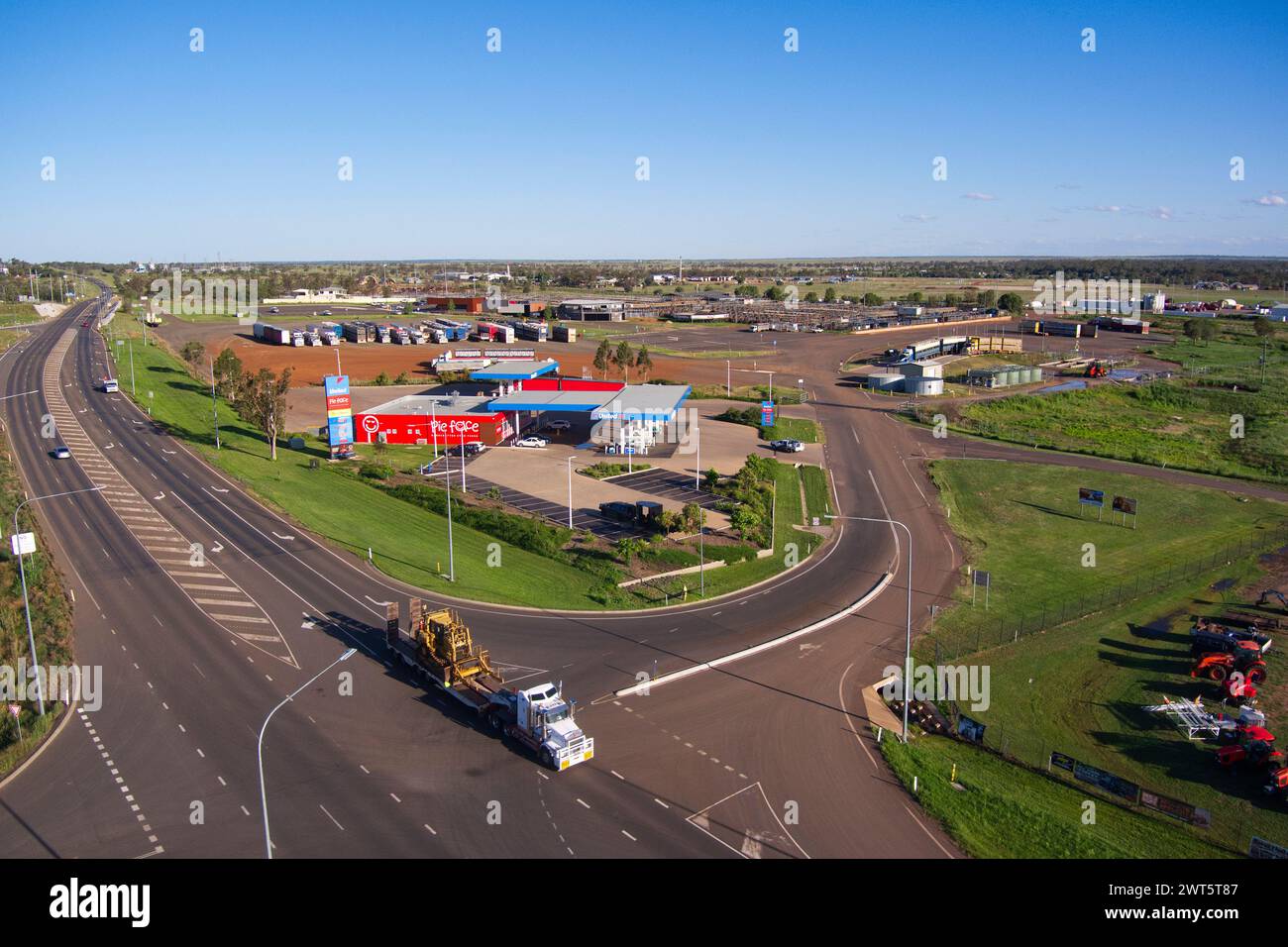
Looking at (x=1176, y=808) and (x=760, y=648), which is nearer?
(x=1176, y=808)

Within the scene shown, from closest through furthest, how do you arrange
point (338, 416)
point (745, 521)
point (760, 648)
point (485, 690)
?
point (485, 690) < point (760, 648) < point (745, 521) < point (338, 416)

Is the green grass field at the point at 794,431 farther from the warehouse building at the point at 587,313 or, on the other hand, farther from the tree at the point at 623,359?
the warehouse building at the point at 587,313

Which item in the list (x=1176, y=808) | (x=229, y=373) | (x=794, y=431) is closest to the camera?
(x=1176, y=808)

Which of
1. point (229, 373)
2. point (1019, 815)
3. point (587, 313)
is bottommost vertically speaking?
point (1019, 815)

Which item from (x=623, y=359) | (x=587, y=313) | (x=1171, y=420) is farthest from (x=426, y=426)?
(x=587, y=313)

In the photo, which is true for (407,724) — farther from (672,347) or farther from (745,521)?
(672,347)

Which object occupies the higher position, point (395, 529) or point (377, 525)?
point (377, 525)

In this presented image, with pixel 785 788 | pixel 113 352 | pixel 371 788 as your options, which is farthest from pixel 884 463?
pixel 113 352
